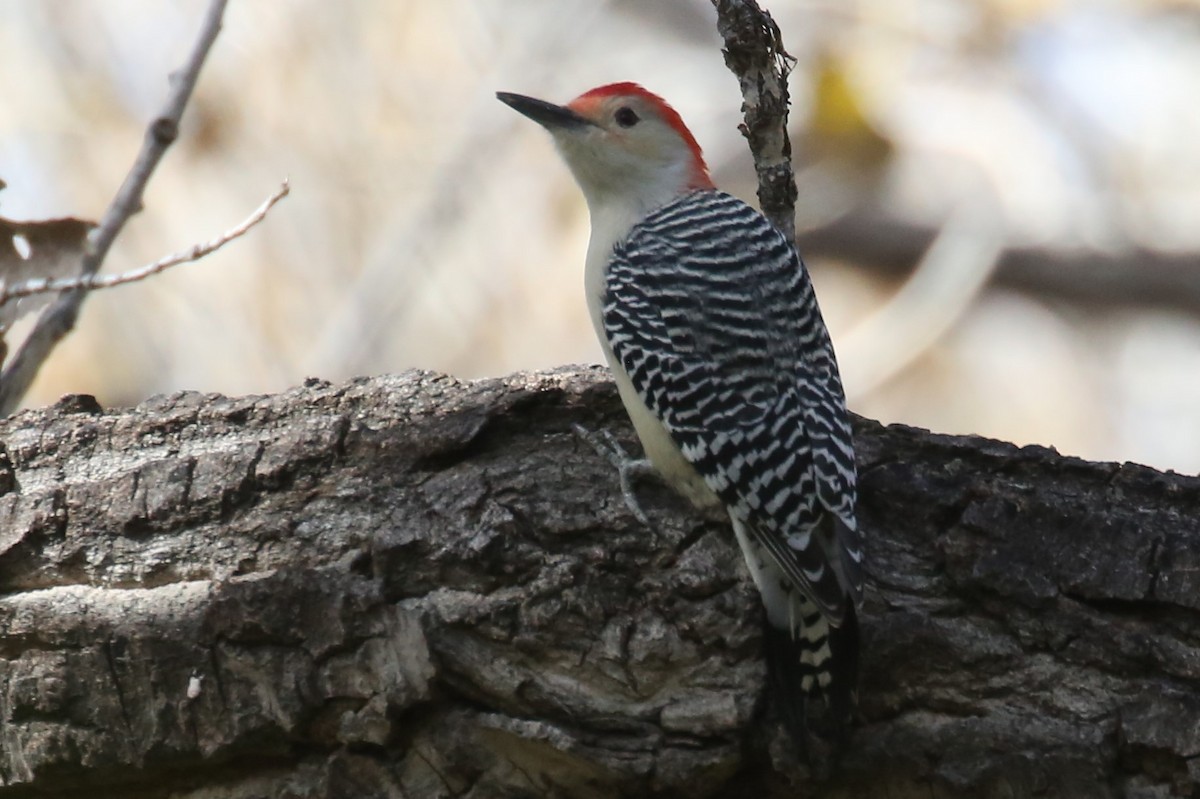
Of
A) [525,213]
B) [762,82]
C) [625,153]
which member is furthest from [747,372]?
[525,213]

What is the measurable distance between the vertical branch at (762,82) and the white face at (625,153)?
1.37ft

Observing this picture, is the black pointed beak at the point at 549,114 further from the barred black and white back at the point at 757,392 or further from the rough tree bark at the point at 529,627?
the rough tree bark at the point at 529,627

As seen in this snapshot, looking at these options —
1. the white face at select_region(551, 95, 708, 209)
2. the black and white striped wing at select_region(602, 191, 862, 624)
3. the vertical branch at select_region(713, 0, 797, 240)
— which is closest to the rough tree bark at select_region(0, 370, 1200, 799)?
the black and white striped wing at select_region(602, 191, 862, 624)

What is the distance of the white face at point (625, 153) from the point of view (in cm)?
502

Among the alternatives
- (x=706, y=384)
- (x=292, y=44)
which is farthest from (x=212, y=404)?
(x=292, y=44)

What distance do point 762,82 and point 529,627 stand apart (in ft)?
6.64

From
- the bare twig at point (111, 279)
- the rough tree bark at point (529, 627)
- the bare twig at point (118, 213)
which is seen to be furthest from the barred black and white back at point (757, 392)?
the bare twig at point (118, 213)

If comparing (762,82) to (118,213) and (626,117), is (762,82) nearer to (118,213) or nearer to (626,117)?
(626,117)

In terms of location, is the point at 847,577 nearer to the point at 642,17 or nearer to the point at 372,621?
the point at 372,621

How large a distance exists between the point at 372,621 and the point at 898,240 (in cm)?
798

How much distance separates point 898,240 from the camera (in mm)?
10773

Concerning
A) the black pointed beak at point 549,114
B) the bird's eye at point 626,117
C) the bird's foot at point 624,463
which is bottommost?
the bird's foot at point 624,463

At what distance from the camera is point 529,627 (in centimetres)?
347

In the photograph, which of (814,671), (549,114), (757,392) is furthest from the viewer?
(549,114)
